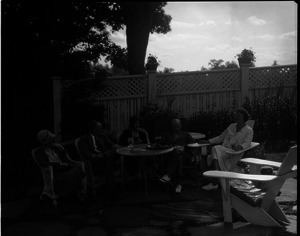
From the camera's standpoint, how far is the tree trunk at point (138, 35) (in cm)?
1005

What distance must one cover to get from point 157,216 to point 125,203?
25.0 inches

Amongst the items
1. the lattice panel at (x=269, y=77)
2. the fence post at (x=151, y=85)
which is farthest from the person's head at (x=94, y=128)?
the lattice panel at (x=269, y=77)

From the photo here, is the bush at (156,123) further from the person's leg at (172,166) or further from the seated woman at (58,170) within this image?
the seated woman at (58,170)

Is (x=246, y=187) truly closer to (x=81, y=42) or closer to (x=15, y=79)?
(x=15, y=79)

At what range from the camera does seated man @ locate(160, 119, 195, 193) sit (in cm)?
485

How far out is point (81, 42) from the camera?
376 inches

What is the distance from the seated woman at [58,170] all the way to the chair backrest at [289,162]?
2440mm

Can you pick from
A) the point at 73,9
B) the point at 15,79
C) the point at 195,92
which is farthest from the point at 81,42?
the point at 195,92

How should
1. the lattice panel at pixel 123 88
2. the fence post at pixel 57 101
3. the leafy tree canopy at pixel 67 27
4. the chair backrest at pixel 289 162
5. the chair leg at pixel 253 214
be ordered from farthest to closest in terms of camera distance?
the lattice panel at pixel 123 88, the fence post at pixel 57 101, the leafy tree canopy at pixel 67 27, the chair leg at pixel 253 214, the chair backrest at pixel 289 162

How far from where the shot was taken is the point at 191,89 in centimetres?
907

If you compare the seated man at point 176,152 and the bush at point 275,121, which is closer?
the seated man at point 176,152

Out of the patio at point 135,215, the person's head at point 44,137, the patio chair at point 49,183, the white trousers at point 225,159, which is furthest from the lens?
the white trousers at point 225,159

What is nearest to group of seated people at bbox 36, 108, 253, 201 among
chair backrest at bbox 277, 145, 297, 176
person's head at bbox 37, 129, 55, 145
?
person's head at bbox 37, 129, 55, 145

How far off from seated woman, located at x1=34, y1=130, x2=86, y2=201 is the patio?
0.54ft
